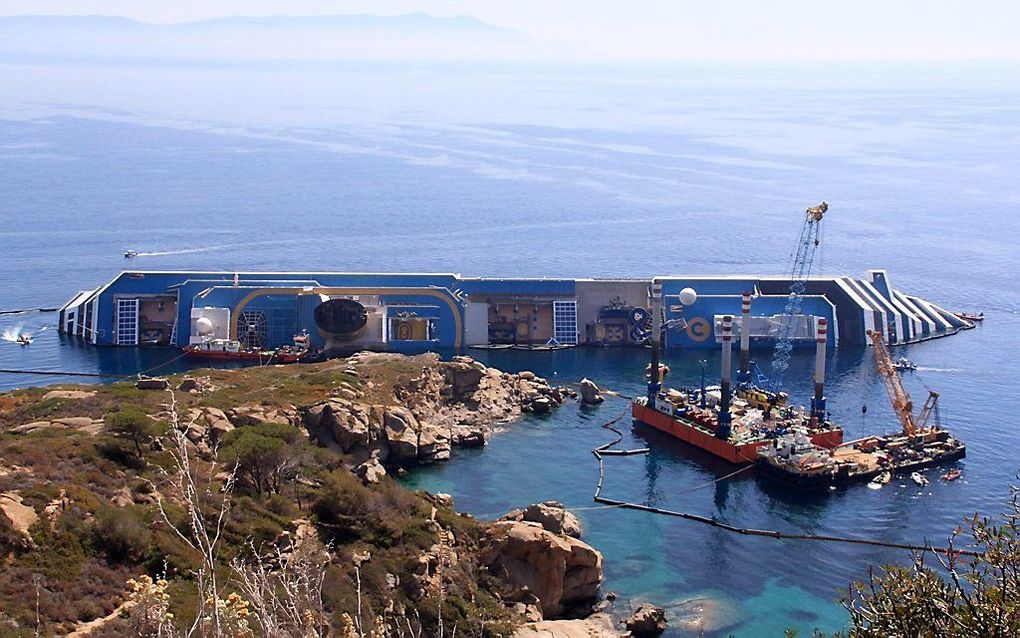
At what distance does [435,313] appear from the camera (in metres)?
87.2

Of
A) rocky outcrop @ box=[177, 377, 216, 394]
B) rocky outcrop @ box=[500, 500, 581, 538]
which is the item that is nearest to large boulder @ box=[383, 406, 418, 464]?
rocky outcrop @ box=[177, 377, 216, 394]

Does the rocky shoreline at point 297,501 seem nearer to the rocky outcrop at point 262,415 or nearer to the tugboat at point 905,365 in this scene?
the rocky outcrop at point 262,415

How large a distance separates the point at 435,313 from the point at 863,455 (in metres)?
35.5

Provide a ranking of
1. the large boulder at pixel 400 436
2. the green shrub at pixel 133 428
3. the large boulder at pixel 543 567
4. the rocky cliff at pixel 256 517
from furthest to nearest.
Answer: the large boulder at pixel 400 436
the green shrub at pixel 133 428
the large boulder at pixel 543 567
the rocky cliff at pixel 256 517

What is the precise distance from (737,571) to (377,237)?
277 feet

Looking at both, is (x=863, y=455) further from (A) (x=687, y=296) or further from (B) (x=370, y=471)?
(A) (x=687, y=296)

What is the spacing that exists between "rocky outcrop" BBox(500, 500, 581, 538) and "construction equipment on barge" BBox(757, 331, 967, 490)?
14.4 m

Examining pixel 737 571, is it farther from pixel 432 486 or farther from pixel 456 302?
pixel 456 302

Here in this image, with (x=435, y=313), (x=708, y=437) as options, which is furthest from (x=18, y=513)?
(x=435, y=313)

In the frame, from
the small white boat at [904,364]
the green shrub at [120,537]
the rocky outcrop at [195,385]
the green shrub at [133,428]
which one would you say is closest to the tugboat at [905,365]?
the small white boat at [904,364]

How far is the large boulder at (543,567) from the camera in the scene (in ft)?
143

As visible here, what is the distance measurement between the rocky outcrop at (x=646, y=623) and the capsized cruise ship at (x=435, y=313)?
44.9m

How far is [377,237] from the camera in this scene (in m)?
128

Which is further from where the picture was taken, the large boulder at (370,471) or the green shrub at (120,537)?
the large boulder at (370,471)
